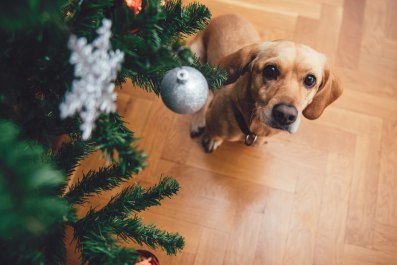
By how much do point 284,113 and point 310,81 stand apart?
0.23 m

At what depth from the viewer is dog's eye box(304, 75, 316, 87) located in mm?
983

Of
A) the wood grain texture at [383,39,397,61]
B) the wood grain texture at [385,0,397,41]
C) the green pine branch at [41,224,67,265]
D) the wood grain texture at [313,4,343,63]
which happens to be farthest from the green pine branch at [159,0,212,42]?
the wood grain texture at [385,0,397,41]

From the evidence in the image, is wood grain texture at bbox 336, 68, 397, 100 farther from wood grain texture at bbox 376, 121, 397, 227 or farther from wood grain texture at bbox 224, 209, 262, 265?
wood grain texture at bbox 224, 209, 262, 265

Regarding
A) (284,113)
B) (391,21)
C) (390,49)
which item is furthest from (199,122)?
(391,21)

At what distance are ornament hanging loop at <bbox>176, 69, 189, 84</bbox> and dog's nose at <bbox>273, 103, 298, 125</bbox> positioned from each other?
514mm

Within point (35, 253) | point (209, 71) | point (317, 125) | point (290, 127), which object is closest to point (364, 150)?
point (317, 125)

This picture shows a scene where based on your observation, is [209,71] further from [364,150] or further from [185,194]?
[364,150]

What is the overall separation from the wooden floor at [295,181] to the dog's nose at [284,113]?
58cm

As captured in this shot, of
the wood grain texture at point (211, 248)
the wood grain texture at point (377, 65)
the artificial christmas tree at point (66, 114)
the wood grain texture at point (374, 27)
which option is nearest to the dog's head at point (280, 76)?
the artificial christmas tree at point (66, 114)

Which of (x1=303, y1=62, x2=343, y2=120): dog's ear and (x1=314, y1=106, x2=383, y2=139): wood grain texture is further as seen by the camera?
(x1=314, y1=106, x2=383, y2=139): wood grain texture

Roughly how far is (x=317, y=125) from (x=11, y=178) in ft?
5.10

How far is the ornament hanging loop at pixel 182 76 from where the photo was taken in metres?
0.49

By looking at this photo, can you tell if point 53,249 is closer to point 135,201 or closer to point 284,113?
point 135,201

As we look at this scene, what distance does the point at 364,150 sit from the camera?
1480 millimetres
